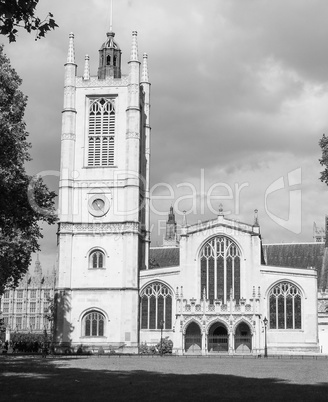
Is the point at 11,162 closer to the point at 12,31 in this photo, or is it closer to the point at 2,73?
the point at 2,73

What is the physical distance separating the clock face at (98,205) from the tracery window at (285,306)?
56.1ft

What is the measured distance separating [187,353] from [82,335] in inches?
383

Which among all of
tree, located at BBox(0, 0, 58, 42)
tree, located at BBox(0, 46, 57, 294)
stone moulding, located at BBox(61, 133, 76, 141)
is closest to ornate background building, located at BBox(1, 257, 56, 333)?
stone moulding, located at BBox(61, 133, 76, 141)

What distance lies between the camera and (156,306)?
63.1 metres

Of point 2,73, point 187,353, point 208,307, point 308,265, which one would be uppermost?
point 2,73

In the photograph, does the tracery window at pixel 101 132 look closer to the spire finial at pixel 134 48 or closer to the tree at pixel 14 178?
the spire finial at pixel 134 48

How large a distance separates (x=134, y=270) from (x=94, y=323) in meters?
6.10

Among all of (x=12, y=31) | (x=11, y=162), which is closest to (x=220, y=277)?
(x=11, y=162)

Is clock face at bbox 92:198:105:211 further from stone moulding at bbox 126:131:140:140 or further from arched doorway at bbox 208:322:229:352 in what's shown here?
arched doorway at bbox 208:322:229:352

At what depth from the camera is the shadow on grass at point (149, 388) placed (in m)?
19.1

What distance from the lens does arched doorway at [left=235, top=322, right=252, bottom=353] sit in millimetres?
60500

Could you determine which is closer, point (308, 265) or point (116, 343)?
point (116, 343)

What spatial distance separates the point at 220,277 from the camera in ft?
205

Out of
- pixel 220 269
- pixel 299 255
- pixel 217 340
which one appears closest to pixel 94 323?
pixel 217 340
